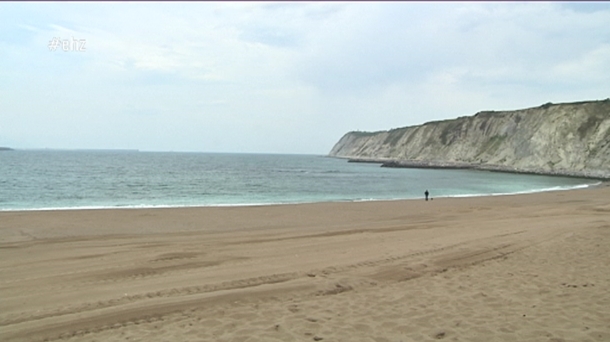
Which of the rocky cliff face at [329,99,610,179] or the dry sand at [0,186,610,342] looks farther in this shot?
the rocky cliff face at [329,99,610,179]

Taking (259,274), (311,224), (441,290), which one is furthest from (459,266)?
(311,224)

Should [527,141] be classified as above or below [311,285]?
above

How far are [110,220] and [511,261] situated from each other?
14923 mm

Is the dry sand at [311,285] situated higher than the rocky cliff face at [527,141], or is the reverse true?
the rocky cliff face at [527,141]

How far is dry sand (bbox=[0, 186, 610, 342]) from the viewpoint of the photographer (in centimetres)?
514

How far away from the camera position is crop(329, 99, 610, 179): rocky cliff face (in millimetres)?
65938

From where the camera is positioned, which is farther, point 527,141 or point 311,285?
point 527,141

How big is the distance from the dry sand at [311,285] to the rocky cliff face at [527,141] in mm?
61193

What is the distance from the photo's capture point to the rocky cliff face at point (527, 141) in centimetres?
6594

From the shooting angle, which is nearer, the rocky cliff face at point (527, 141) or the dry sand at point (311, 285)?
the dry sand at point (311, 285)

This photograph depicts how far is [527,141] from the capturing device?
79.6 m

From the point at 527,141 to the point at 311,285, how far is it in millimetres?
83930

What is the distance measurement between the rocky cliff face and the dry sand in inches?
2409

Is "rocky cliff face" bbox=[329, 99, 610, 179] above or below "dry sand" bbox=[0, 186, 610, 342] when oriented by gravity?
above
